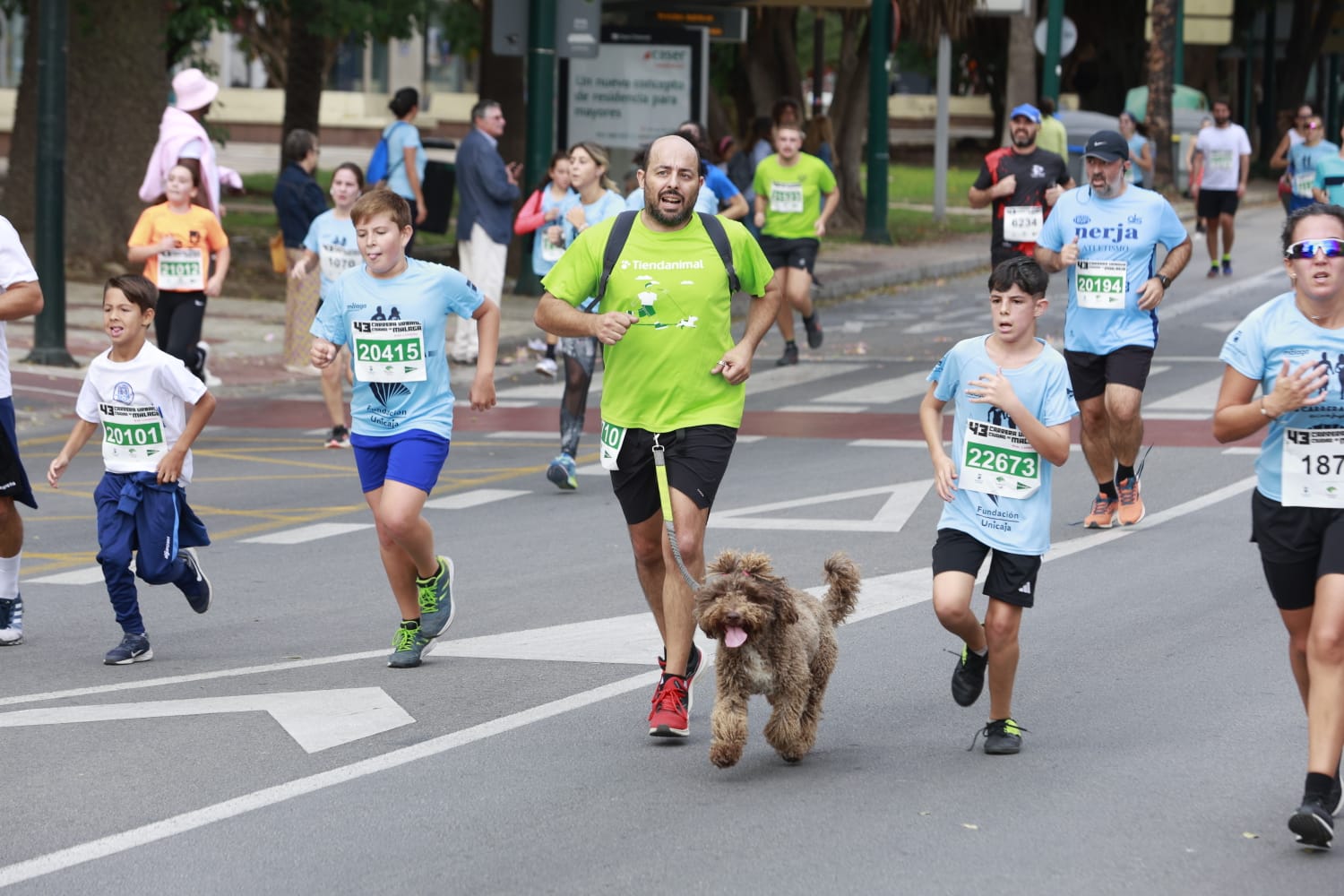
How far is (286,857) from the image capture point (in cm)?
555

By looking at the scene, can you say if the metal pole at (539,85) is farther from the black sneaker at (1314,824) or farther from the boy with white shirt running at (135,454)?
the black sneaker at (1314,824)

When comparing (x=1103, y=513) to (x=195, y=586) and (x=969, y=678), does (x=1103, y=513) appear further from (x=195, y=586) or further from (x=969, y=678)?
(x=195, y=586)

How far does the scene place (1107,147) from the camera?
1056 cm

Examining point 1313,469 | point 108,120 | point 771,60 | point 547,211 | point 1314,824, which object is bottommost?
point 1314,824

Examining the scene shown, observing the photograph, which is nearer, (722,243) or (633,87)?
(722,243)

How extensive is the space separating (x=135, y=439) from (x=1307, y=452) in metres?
4.51

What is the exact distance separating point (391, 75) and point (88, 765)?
71.2 m

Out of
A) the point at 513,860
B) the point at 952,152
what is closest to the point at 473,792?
the point at 513,860

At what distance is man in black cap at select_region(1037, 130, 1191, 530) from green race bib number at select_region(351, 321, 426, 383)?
393cm

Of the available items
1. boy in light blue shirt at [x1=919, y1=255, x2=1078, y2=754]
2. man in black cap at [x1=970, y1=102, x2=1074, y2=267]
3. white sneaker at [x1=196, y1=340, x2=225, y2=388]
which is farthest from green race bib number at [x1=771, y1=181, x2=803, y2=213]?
boy in light blue shirt at [x1=919, y1=255, x2=1078, y2=754]

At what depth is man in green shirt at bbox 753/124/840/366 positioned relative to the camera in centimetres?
1752

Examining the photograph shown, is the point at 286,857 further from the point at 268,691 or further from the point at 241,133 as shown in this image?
the point at 241,133

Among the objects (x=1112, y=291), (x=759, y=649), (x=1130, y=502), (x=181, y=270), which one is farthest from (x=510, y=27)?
(x=759, y=649)

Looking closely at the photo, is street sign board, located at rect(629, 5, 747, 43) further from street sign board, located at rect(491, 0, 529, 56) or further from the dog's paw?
the dog's paw
